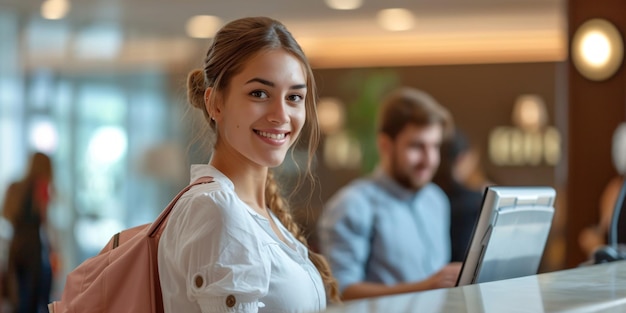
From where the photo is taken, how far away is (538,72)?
485 inches

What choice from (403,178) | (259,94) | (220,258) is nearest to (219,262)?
(220,258)

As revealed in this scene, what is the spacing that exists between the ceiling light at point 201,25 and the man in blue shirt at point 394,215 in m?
6.72

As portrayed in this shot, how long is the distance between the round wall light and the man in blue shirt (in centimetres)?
284

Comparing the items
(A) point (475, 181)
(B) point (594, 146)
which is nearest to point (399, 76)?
(A) point (475, 181)

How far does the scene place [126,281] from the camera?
170 cm

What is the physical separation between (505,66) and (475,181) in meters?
2.32

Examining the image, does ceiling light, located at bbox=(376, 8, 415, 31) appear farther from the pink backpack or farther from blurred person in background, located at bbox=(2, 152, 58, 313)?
the pink backpack

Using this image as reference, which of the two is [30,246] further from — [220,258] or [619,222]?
[220,258]

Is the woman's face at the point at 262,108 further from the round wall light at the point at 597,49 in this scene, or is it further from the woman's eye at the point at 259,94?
the round wall light at the point at 597,49

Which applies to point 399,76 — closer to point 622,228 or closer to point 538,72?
point 538,72

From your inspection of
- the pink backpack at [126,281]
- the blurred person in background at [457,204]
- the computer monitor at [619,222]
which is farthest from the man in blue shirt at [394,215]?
the pink backpack at [126,281]

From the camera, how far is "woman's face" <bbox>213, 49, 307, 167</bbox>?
6.14 feet

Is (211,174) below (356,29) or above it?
below

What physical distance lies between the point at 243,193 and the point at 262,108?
186 mm
